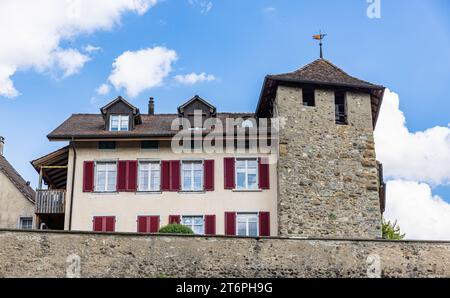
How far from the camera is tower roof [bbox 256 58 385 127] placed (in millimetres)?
35906

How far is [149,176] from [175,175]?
3.67ft

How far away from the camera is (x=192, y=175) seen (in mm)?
36031

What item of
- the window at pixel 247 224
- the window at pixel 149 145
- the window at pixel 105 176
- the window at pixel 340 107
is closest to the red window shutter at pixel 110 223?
the window at pixel 105 176

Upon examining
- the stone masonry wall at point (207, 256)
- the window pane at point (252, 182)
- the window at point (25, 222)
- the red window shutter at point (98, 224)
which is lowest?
the stone masonry wall at point (207, 256)

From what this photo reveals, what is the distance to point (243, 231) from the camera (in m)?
34.9

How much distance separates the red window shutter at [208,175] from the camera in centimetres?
3566

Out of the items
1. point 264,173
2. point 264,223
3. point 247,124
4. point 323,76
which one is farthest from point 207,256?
point 323,76

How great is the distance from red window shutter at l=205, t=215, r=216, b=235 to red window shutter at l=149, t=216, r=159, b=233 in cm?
203

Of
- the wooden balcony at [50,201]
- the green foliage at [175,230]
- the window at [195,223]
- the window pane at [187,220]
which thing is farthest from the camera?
the wooden balcony at [50,201]

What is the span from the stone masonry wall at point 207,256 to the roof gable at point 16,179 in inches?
561

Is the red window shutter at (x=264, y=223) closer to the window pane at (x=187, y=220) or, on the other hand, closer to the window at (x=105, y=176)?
the window pane at (x=187, y=220)

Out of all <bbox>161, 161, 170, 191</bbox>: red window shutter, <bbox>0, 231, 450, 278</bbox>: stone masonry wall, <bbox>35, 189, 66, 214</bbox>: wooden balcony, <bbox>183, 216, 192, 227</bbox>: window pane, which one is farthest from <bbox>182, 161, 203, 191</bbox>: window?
<bbox>0, 231, 450, 278</bbox>: stone masonry wall

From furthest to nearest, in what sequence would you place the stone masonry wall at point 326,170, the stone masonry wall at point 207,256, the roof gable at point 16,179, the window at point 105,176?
the roof gable at point 16,179 → the window at point 105,176 → the stone masonry wall at point 326,170 → the stone masonry wall at point 207,256
